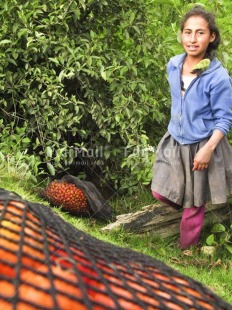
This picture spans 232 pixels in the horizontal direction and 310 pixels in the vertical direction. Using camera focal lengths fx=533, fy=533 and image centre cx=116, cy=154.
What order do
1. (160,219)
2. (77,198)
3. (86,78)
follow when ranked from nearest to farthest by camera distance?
1. (160,219)
2. (77,198)
3. (86,78)

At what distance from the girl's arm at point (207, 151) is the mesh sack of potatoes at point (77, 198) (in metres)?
1.11

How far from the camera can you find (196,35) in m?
3.42

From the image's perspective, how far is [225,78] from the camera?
334cm

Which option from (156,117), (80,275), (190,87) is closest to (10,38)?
(156,117)

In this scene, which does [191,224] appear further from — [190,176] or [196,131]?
[196,131]

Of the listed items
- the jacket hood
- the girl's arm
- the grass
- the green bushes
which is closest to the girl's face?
the jacket hood

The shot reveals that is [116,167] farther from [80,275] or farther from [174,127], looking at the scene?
[80,275]

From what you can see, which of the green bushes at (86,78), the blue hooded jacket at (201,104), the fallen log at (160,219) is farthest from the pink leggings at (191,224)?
the green bushes at (86,78)

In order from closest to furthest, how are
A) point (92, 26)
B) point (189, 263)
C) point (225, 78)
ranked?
point (225, 78) → point (189, 263) → point (92, 26)

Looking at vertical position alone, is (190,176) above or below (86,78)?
below

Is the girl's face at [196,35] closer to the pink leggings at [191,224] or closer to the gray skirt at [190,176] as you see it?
the gray skirt at [190,176]

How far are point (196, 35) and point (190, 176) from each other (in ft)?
3.04

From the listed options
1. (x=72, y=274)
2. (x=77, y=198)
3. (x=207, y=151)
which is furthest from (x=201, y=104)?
(x=72, y=274)

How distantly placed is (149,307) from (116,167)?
410 centimetres
